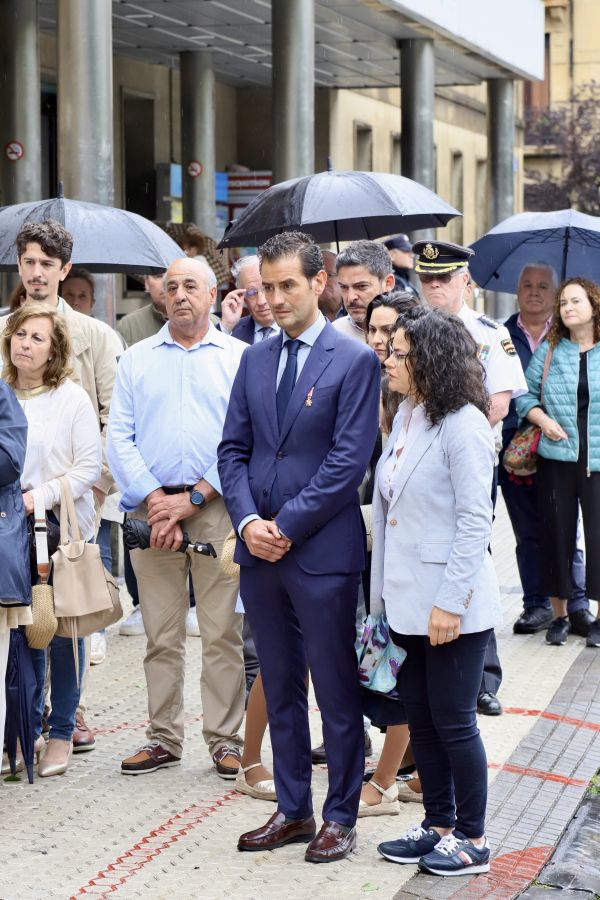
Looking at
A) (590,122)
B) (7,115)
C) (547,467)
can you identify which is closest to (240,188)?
(7,115)

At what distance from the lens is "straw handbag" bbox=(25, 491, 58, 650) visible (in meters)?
6.06

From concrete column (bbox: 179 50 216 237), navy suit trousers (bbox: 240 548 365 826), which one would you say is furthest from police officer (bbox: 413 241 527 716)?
concrete column (bbox: 179 50 216 237)

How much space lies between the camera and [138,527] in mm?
6316

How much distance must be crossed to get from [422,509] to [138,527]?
63.2 inches

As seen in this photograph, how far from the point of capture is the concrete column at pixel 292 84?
16.3m

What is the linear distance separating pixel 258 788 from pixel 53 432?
1657 millimetres

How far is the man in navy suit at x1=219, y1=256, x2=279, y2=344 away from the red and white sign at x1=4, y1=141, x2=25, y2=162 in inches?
328

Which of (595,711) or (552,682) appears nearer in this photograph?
(595,711)

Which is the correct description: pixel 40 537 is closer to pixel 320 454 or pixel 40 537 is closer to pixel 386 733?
pixel 320 454

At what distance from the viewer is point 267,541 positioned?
522 cm

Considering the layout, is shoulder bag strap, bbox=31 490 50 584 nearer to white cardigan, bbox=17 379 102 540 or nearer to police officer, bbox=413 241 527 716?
white cardigan, bbox=17 379 102 540

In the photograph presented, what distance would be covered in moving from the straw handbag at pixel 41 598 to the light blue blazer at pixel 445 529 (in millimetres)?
1549

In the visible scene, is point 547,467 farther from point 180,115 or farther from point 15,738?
point 180,115

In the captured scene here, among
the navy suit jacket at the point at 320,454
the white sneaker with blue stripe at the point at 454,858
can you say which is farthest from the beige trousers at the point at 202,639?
the white sneaker with blue stripe at the point at 454,858
